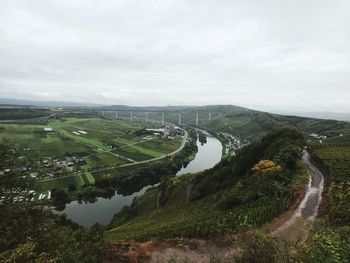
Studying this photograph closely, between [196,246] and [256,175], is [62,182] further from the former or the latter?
[196,246]

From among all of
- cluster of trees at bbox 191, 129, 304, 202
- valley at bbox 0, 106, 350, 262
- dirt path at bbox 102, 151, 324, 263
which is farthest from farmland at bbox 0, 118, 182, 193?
dirt path at bbox 102, 151, 324, 263

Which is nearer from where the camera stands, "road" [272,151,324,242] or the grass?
"road" [272,151,324,242]

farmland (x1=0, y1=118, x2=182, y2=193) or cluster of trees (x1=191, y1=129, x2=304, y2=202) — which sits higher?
cluster of trees (x1=191, y1=129, x2=304, y2=202)

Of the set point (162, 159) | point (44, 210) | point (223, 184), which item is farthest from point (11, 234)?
point (162, 159)

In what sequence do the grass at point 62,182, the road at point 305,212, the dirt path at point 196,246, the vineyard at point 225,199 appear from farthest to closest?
1. the grass at point 62,182
2. the vineyard at point 225,199
3. the road at point 305,212
4. the dirt path at point 196,246

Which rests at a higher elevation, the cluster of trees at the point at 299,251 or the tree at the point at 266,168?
the cluster of trees at the point at 299,251

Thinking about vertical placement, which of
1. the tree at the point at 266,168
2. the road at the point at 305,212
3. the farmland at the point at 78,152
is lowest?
the farmland at the point at 78,152

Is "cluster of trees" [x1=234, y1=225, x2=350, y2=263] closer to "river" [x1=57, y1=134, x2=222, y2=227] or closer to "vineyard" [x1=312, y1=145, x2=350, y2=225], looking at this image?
"vineyard" [x1=312, y1=145, x2=350, y2=225]

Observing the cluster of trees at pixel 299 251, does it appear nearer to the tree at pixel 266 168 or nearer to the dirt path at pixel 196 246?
the dirt path at pixel 196 246

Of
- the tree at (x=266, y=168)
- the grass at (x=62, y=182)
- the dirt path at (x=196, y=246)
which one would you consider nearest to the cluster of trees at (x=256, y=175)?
the tree at (x=266, y=168)
